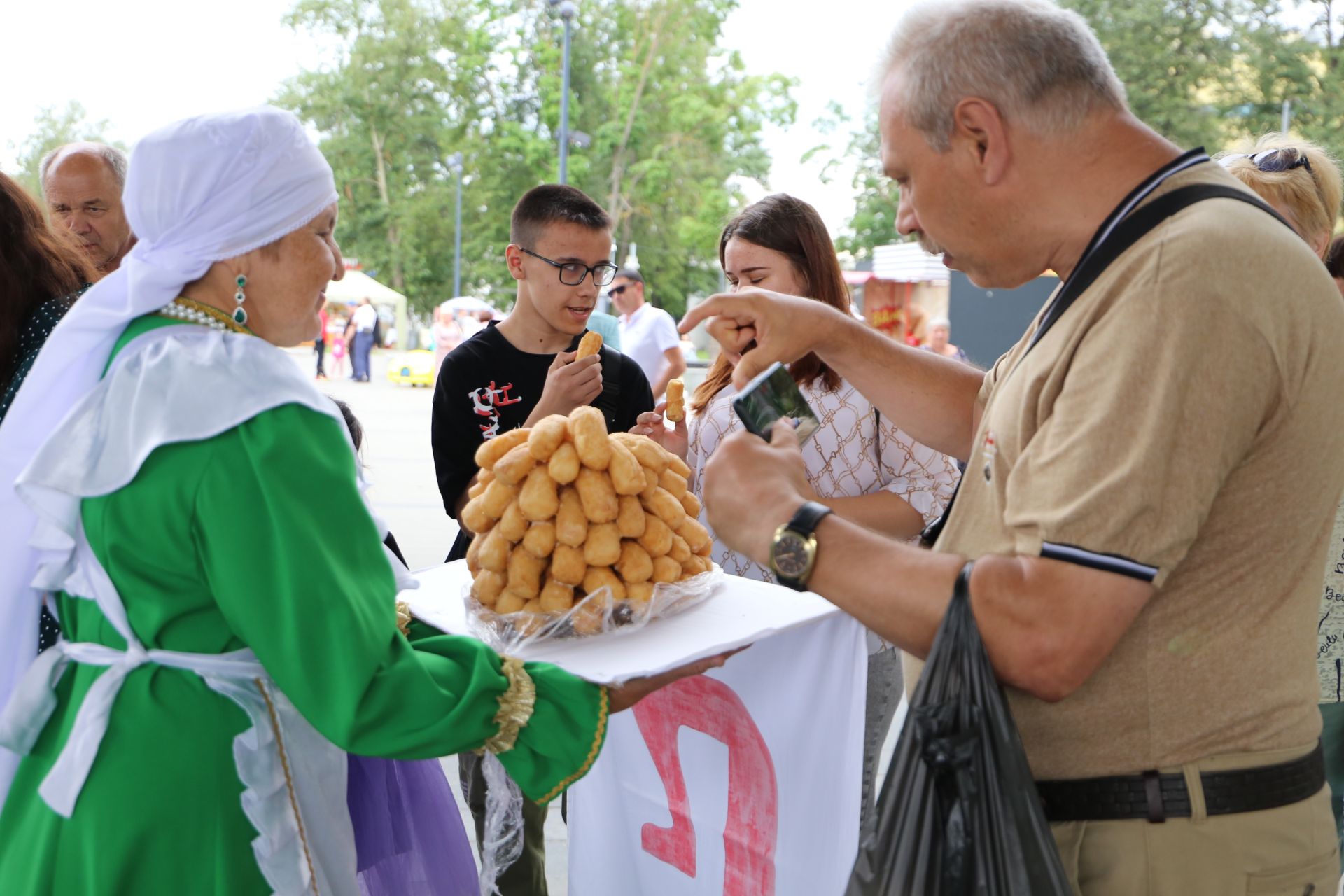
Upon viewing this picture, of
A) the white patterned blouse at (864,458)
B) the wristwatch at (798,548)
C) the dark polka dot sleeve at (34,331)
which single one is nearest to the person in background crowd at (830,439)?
the white patterned blouse at (864,458)

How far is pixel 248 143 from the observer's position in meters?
1.62

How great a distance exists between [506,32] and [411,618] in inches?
1309

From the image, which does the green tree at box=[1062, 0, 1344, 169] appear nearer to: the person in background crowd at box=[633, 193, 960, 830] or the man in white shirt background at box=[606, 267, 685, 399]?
the man in white shirt background at box=[606, 267, 685, 399]

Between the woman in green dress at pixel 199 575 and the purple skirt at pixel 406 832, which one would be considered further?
Result: the purple skirt at pixel 406 832

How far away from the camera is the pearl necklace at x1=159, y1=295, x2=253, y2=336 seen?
5.39ft

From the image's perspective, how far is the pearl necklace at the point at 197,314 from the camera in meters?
1.64

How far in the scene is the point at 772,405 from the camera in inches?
68.5

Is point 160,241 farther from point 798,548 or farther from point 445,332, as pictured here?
point 445,332

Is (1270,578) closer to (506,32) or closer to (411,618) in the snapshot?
(411,618)

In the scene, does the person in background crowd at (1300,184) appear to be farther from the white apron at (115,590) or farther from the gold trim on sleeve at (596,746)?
the white apron at (115,590)

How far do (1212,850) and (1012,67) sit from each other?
1089mm

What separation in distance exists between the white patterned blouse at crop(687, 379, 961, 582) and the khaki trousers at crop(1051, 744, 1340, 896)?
59.2 inches

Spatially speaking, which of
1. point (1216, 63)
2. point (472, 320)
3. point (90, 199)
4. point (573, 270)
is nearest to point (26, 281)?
point (90, 199)

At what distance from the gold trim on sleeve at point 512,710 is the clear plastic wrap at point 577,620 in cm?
17
